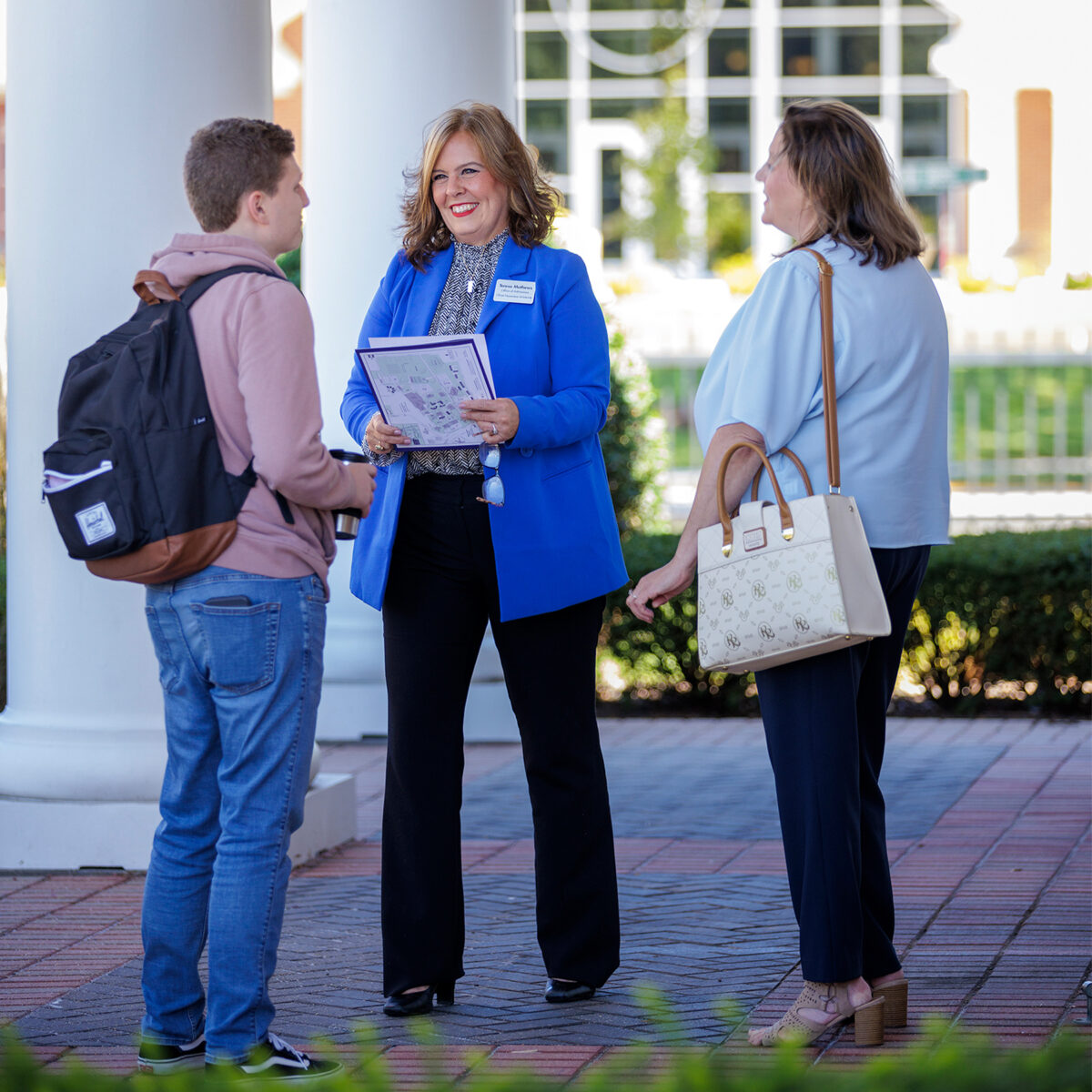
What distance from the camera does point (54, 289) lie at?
4957 mm

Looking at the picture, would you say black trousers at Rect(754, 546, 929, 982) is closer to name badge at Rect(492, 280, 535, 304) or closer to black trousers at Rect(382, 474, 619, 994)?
black trousers at Rect(382, 474, 619, 994)

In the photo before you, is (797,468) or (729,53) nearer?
(797,468)

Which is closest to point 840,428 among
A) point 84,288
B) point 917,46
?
point 84,288

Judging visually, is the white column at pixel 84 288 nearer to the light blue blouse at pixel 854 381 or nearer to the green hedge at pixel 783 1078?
the light blue blouse at pixel 854 381

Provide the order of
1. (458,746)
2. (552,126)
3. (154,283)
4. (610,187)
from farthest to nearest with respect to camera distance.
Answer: (552,126) → (610,187) → (458,746) → (154,283)

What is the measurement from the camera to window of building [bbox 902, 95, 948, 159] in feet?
101

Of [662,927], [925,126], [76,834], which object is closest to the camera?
[662,927]

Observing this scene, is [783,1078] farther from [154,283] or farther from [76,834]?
[76,834]

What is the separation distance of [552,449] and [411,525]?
0.35 metres

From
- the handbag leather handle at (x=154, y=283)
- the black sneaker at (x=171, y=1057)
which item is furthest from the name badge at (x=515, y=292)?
the black sneaker at (x=171, y=1057)

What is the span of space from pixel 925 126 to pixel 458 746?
29.2 meters

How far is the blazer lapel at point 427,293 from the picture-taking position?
12.2 ft

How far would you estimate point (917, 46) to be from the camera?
101 ft

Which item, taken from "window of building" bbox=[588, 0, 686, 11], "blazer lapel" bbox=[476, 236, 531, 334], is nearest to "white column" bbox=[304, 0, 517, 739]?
"blazer lapel" bbox=[476, 236, 531, 334]
